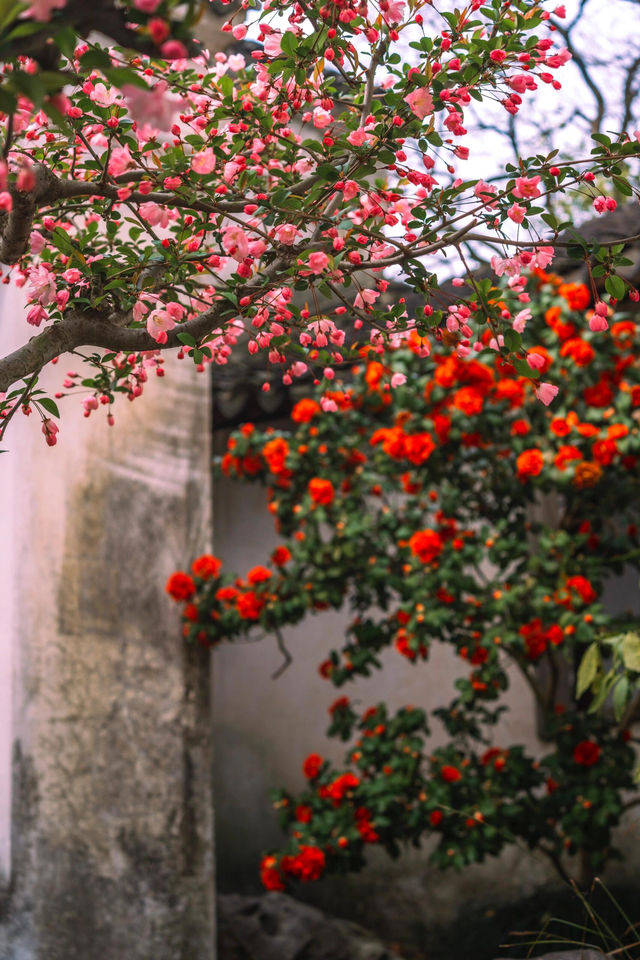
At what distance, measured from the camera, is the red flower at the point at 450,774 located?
132 inches

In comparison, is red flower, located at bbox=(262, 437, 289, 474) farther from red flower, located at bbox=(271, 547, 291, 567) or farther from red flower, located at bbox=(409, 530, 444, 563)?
red flower, located at bbox=(409, 530, 444, 563)

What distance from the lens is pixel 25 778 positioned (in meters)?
3.17

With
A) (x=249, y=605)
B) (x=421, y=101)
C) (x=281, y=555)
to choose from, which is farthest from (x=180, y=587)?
(x=421, y=101)

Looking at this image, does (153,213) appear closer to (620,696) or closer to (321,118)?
(321,118)

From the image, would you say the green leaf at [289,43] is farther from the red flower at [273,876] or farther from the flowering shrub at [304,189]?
the red flower at [273,876]

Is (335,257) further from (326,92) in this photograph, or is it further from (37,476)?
(37,476)

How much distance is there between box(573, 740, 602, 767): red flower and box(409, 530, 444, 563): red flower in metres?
0.83

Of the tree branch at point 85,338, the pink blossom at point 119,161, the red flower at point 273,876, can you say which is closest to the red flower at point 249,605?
the red flower at point 273,876

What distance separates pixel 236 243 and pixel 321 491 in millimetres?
2031

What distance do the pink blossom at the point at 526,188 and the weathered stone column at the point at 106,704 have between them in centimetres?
210

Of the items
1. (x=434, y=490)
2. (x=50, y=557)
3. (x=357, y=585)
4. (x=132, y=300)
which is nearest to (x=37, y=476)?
(x=50, y=557)

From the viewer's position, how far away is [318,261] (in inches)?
61.1

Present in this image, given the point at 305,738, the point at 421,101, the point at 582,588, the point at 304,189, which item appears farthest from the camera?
the point at 305,738

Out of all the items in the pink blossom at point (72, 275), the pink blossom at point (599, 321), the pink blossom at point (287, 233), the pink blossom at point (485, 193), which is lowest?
the pink blossom at point (599, 321)
